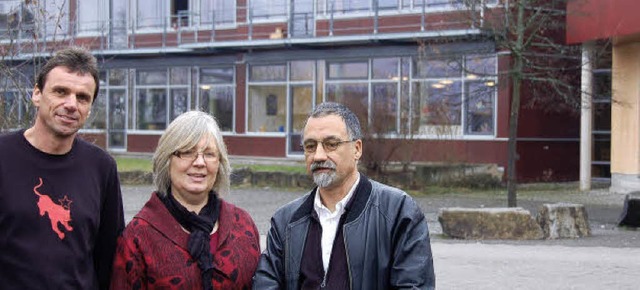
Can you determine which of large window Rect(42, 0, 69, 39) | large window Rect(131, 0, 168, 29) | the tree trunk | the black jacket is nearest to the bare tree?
the tree trunk

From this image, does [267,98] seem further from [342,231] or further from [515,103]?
[342,231]

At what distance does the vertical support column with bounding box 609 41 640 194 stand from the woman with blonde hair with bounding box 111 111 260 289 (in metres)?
20.5

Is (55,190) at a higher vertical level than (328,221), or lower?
higher

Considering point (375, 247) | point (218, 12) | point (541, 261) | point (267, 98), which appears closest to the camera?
point (375, 247)

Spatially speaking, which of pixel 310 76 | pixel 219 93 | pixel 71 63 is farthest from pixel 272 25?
pixel 71 63

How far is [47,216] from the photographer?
3.66 meters

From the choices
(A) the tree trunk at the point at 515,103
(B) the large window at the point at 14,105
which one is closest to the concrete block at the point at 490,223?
(A) the tree trunk at the point at 515,103

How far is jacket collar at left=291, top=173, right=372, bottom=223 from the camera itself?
398cm

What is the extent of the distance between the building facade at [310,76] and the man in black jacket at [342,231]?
637 inches

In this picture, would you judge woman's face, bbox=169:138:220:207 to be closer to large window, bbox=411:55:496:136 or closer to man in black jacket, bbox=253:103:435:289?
man in black jacket, bbox=253:103:435:289

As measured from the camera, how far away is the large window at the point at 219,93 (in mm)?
32750

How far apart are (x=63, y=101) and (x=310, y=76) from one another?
1071 inches

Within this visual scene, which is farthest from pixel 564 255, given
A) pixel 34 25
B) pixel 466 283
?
pixel 34 25

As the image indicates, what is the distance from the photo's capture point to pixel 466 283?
377 inches
